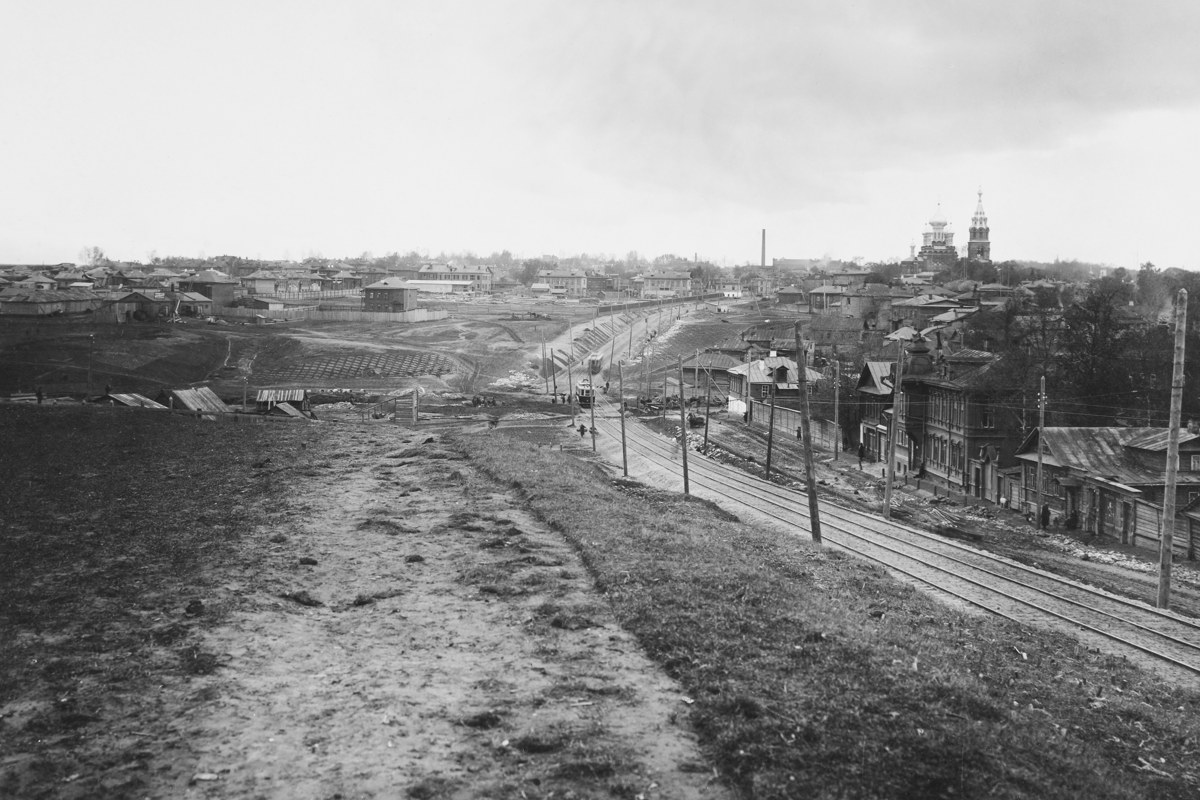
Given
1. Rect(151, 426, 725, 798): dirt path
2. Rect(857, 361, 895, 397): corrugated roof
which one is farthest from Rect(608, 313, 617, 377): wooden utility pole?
Rect(151, 426, 725, 798): dirt path

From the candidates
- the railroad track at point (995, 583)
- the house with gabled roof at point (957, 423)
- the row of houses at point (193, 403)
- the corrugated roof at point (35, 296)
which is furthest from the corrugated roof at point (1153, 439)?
the corrugated roof at point (35, 296)

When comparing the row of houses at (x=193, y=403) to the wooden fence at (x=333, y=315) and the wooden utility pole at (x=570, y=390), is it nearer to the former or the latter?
the wooden utility pole at (x=570, y=390)

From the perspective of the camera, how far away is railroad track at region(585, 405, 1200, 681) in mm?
20938

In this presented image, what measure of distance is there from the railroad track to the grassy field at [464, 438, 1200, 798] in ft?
5.89

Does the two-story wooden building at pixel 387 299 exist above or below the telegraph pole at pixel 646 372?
above

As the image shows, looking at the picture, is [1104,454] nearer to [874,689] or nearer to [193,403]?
[874,689]

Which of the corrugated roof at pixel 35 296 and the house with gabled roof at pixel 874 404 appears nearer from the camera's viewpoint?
the house with gabled roof at pixel 874 404

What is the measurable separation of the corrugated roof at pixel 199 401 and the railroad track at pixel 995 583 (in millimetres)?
28430

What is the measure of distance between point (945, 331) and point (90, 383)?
231 ft

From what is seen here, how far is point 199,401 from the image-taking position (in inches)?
2159

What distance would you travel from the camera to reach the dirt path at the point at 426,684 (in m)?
10.8

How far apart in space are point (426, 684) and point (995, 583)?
17.9 metres

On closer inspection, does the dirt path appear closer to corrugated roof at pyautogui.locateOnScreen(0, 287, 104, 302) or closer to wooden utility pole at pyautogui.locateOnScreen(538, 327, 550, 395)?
wooden utility pole at pyautogui.locateOnScreen(538, 327, 550, 395)

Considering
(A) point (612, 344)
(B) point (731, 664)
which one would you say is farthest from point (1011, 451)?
(A) point (612, 344)
